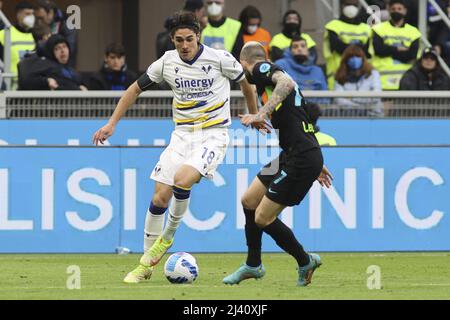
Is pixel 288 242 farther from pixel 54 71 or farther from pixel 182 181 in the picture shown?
pixel 54 71

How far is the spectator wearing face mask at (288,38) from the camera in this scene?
18578 millimetres

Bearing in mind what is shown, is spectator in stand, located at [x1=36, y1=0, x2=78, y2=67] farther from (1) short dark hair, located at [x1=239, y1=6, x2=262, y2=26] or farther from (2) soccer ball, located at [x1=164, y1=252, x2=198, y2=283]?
(2) soccer ball, located at [x1=164, y1=252, x2=198, y2=283]

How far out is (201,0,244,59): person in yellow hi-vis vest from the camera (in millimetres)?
18438

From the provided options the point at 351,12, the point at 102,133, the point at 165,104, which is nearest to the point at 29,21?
the point at 165,104

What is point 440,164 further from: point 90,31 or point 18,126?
point 90,31

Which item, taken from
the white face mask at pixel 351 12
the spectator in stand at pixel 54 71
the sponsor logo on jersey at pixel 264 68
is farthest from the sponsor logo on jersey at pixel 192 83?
the white face mask at pixel 351 12

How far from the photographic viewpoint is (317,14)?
69.0 ft

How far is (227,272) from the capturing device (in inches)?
533

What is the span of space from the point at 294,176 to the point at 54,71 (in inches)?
272

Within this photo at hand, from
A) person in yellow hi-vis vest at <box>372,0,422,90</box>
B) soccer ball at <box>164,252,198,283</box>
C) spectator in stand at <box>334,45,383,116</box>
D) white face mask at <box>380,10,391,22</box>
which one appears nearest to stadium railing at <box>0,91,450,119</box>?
spectator in stand at <box>334,45,383,116</box>

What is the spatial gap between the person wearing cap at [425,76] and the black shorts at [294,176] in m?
7.11

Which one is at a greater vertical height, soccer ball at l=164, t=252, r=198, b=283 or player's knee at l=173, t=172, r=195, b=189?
player's knee at l=173, t=172, r=195, b=189

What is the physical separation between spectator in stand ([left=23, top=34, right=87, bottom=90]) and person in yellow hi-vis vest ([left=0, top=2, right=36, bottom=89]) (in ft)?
1.59

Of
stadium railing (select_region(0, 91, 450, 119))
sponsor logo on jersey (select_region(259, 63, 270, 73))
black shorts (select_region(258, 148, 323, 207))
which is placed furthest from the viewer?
stadium railing (select_region(0, 91, 450, 119))
